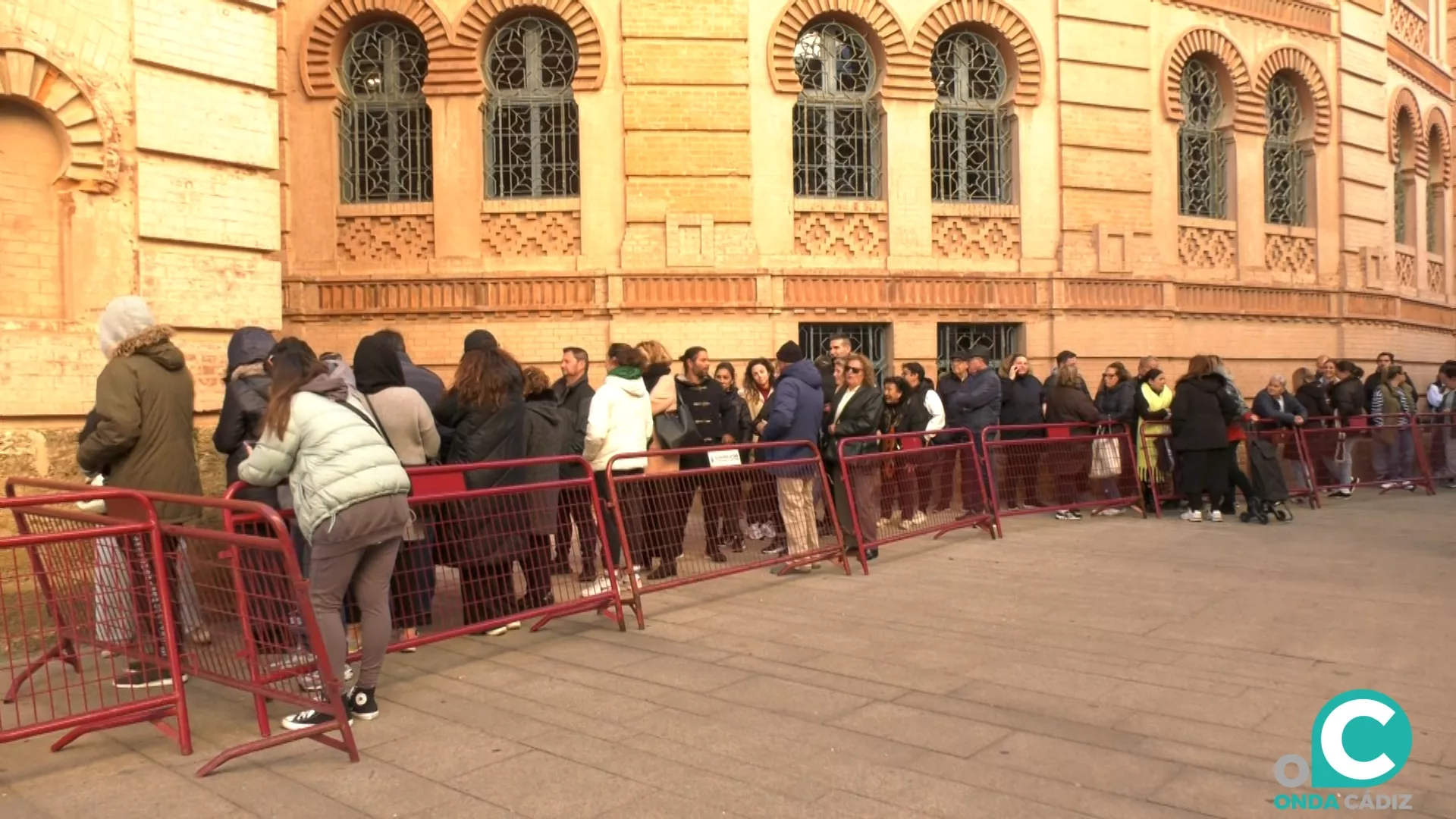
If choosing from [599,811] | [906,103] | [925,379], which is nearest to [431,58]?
[906,103]

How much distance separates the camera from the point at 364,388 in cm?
625

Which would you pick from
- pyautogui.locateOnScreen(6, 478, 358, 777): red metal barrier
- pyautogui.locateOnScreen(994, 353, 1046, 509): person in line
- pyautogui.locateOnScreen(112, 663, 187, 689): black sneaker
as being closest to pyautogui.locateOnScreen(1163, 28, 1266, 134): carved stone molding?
pyautogui.locateOnScreen(994, 353, 1046, 509): person in line

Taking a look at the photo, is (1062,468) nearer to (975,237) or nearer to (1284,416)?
(1284,416)

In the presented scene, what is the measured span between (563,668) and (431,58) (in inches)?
417

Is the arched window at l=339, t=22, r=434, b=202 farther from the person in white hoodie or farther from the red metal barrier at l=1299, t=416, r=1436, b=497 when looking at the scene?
the red metal barrier at l=1299, t=416, r=1436, b=497

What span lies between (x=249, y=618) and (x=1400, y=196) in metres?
23.6

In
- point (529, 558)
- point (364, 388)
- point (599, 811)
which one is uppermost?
point (364, 388)

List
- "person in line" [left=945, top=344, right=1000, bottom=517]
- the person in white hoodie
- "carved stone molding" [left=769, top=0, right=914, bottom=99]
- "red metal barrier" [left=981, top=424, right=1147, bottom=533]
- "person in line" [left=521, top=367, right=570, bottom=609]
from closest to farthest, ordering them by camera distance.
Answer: "person in line" [left=521, top=367, right=570, bottom=609] < the person in white hoodie < "red metal barrier" [left=981, top=424, right=1147, bottom=533] < "person in line" [left=945, top=344, right=1000, bottom=517] < "carved stone molding" [left=769, top=0, right=914, bottom=99]

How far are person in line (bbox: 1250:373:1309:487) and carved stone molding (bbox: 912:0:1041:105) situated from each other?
16.9ft

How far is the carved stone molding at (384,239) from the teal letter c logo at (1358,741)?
39.0 feet

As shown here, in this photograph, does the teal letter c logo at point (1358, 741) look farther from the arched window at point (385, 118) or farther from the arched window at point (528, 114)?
the arched window at point (385, 118)

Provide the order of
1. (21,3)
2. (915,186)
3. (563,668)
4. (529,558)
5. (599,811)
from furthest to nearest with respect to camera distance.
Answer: (915,186) < (21,3) < (529,558) < (563,668) < (599,811)

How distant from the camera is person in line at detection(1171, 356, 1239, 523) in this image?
11.9 meters

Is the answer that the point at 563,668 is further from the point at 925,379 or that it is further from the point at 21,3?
the point at 925,379
